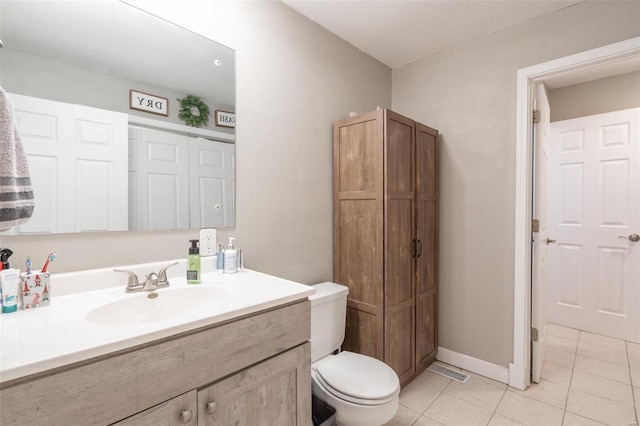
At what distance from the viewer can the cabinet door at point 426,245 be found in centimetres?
218

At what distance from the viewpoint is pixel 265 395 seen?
104 centimetres

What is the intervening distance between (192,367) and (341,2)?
1968 millimetres

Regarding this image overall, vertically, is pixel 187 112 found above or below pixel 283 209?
above

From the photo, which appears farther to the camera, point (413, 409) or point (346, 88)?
point (346, 88)

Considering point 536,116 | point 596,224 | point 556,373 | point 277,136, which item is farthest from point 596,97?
point 277,136

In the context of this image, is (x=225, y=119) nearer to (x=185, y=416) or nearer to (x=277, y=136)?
(x=277, y=136)

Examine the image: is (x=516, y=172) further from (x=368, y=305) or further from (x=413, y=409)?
(x=413, y=409)

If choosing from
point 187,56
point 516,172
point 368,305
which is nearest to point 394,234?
point 368,305

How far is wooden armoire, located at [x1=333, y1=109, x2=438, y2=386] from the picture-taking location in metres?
1.89

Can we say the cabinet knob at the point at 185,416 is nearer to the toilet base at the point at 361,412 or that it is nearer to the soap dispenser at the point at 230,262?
the soap dispenser at the point at 230,262

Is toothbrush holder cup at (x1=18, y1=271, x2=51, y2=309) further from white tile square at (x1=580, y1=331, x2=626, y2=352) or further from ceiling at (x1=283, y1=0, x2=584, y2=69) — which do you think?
white tile square at (x1=580, y1=331, x2=626, y2=352)

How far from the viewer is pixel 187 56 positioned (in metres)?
1.47

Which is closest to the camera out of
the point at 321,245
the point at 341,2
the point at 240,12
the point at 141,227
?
the point at 141,227

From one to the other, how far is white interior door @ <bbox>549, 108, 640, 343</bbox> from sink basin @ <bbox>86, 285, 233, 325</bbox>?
3354mm
